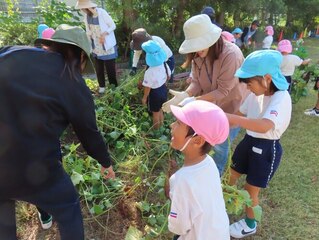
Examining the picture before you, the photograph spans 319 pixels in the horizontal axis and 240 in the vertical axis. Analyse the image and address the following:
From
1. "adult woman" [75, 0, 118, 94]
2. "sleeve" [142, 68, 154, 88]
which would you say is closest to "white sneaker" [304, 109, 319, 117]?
"sleeve" [142, 68, 154, 88]

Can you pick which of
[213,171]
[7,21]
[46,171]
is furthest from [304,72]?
[7,21]

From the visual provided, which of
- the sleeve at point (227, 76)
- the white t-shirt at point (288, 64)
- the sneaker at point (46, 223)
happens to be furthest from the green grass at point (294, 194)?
the sneaker at point (46, 223)

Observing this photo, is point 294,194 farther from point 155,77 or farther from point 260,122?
point 155,77

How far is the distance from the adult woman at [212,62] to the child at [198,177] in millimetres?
713

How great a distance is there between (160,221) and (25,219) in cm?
112

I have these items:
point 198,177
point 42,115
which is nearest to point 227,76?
point 198,177

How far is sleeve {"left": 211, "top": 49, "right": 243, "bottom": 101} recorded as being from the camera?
2.08 meters

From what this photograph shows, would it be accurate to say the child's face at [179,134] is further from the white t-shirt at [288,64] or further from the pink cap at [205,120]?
the white t-shirt at [288,64]

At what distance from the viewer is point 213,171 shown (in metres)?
1.32

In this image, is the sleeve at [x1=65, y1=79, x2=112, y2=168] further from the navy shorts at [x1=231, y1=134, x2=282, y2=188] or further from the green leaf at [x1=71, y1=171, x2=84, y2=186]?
the navy shorts at [x1=231, y1=134, x2=282, y2=188]

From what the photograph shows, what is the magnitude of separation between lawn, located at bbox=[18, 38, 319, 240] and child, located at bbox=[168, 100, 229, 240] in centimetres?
93

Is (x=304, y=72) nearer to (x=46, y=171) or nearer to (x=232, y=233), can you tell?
(x=232, y=233)

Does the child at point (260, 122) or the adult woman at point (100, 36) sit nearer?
the child at point (260, 122)

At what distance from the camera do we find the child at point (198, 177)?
4.04ft
